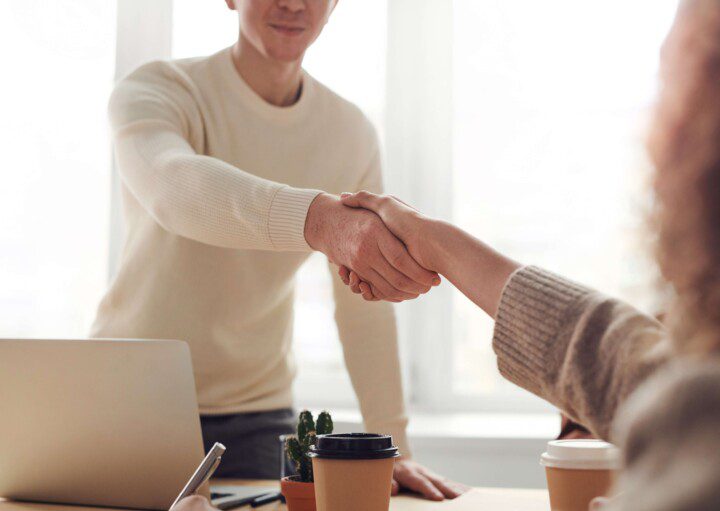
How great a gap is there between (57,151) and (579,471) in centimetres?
243

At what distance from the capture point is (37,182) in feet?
9.57

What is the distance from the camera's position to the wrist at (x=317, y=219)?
4.58ft

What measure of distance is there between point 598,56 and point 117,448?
2111 mm

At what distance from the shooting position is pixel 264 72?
73.6 inches

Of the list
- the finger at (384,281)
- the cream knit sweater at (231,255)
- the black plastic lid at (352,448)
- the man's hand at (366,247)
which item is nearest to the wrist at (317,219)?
the man's hand at (366,247)

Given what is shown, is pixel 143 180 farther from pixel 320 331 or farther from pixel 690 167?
pixel 320 331

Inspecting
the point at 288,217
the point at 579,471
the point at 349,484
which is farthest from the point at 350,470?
the point at 288,217

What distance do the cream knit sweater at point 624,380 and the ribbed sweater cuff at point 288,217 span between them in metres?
0.56

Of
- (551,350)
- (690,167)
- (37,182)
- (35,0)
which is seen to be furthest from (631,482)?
(35,0)

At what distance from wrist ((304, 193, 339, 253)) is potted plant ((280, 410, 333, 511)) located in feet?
1.19

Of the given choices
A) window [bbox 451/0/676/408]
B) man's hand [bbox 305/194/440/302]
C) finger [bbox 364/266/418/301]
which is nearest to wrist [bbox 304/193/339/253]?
man's hand [bbox 305/194/440/302]

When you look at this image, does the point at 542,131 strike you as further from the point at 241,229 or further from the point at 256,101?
the point at 241,229

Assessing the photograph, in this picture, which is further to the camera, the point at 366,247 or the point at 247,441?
the point at 247,441

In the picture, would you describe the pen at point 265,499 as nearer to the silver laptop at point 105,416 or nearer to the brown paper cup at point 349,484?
the silver laptop at point 105,416
